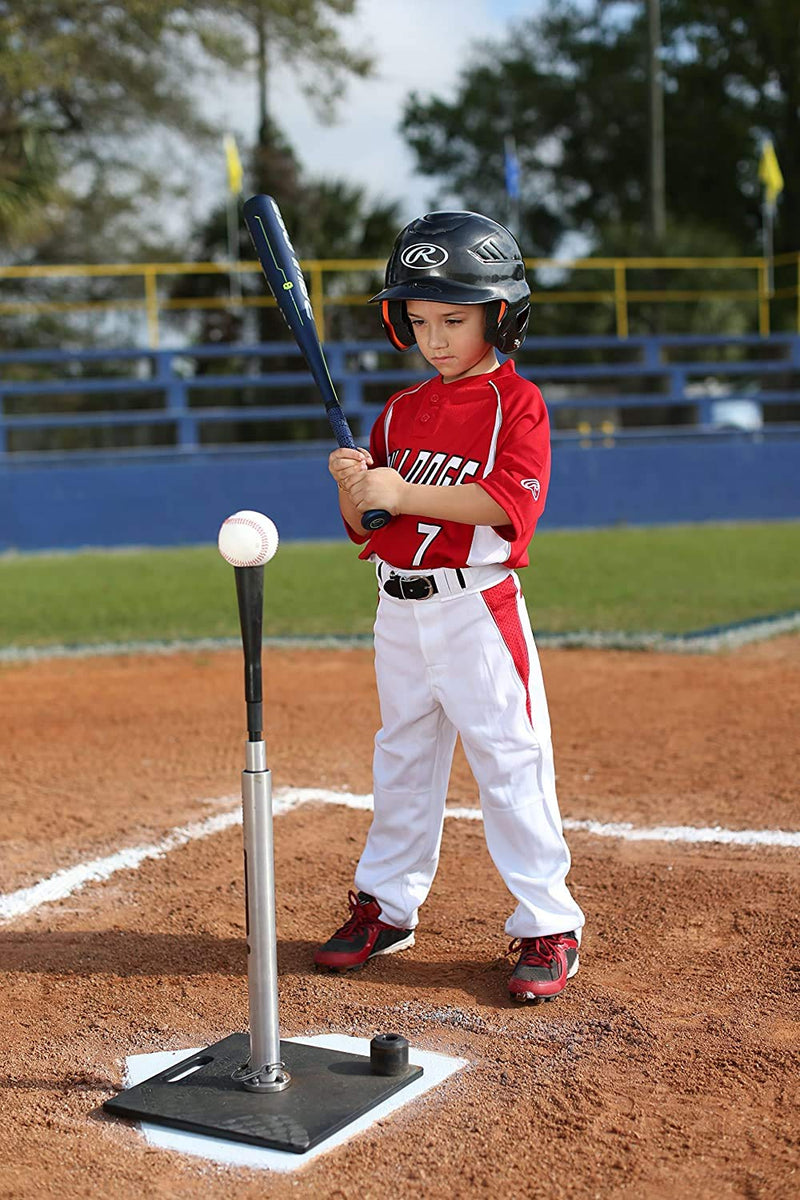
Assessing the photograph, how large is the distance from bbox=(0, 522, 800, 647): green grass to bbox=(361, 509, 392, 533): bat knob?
470 centimetres

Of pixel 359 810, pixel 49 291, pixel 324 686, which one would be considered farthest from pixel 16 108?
pixel 359 810

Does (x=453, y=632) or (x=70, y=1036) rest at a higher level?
(x=453, y=632)

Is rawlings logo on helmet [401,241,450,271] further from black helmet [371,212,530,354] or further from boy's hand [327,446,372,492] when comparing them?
boy's hand [327,446,372,492]

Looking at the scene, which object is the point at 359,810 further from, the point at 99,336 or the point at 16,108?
the point at 99,336

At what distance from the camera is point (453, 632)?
270 centimetres

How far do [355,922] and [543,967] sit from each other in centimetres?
45

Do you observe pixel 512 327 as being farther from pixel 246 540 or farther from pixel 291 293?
pixel 246 540

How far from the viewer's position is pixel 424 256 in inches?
103

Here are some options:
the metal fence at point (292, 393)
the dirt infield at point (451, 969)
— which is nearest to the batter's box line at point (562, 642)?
the dirt infield at point (451, 969)

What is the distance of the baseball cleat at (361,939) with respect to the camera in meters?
2.80

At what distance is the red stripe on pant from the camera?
269 centimetres

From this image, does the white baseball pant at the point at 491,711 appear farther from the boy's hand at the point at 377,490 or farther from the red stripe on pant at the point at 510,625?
the boy's hand at the point at 377,490

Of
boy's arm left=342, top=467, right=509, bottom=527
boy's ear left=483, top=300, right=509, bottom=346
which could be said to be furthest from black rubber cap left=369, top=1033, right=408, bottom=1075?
boy's ear left=483, top=300, right=509, bottom=346

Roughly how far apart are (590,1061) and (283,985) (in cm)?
71
